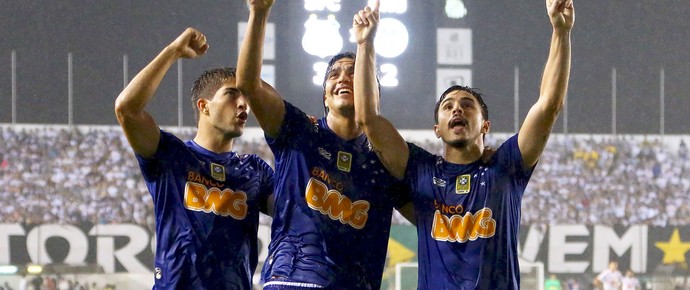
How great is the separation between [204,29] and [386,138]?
10702 millimetres

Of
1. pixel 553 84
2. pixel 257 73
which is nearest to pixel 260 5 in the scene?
pixel 257 73

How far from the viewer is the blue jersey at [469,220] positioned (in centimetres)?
318

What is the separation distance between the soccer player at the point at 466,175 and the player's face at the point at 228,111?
1.75 ft

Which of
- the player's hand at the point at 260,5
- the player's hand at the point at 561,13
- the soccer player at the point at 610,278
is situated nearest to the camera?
the player's hand at the point at 260,5

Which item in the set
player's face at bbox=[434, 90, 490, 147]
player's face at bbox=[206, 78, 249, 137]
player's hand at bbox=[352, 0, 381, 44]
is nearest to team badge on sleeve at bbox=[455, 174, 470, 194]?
player's face at bbox=[434, 90, 490, 147]

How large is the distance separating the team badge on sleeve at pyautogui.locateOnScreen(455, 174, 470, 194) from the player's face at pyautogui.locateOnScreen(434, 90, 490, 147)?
→ 4.8 inches

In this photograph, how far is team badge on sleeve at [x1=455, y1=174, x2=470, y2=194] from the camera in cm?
331

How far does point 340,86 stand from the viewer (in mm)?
3420

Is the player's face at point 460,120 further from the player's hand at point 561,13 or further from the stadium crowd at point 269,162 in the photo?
the stadium crowd at point 269,162

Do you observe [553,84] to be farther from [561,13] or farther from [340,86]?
[340,86]

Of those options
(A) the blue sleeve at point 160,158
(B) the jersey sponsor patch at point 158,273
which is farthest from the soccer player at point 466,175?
(B) the jersey sponsor patch at point 158,273

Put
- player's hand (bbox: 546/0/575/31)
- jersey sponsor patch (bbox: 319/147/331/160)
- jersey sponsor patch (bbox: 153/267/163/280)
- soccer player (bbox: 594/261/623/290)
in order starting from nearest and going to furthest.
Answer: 1. player's hand (bbox: 546/0/575/31)
2. jersey sponsor patch (bbox: 319/147/331/160)
3. jersey sponsor patch (bbox: 153/267/163/280)
4. soccer player (bbox: 594/261/623/290)

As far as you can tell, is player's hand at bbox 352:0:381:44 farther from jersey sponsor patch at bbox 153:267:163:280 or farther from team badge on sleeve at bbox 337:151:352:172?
jersey sponsor patch at bbox 153:267:163:280

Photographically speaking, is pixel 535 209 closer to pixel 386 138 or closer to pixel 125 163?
pixel 125 163
